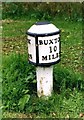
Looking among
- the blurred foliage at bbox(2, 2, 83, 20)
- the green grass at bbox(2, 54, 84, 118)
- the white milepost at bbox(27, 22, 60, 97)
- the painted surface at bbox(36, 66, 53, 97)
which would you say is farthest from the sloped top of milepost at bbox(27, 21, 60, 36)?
the blurred foliage at bbox(2, 2, 83, 20)

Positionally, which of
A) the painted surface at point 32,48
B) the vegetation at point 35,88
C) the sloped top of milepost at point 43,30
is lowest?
the vegetation at point 35,88

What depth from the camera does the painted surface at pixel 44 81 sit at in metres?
4.39

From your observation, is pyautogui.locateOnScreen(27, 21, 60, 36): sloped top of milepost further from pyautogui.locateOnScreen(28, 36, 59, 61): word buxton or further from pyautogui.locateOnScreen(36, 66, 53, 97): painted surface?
pyautogui.locateOnScreen(36, 66, 53, 97): painted surface

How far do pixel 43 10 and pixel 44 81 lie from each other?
16.3ft

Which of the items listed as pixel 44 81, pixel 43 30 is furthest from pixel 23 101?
pixel 43 30

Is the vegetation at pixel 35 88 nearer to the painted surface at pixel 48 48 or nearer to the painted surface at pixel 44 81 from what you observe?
the painted surface at pixel 44 81

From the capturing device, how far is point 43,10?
9.20 metres

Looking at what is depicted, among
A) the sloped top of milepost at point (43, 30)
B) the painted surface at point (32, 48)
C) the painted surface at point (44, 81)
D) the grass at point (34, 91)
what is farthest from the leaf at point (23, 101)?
the sloped top of milepost at point (43, 30)

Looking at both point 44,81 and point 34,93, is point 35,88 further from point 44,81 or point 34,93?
point 44,81

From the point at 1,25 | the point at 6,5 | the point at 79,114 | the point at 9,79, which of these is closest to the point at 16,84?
the point at 9,79

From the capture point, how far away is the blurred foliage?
29.3 ft

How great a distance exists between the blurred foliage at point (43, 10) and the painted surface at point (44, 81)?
4401mm

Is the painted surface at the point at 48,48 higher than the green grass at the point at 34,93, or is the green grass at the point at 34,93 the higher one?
the painted surface at the point at 48,48

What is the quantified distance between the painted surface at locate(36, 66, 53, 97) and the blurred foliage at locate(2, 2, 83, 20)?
14.4 feet
